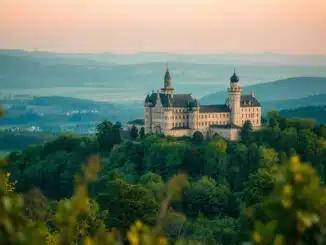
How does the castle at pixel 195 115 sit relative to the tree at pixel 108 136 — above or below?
above

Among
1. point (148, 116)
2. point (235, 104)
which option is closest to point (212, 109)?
point (235, 104)

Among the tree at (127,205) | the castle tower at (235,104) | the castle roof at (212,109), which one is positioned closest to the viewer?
the tree at (127,205)

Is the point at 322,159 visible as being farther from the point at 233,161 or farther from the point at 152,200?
the point at 152,200

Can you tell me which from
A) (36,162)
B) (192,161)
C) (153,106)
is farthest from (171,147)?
(36,162)

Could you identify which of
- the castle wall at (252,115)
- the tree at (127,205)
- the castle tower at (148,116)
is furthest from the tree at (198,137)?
the tree at (127,205)

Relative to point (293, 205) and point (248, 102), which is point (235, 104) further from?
point (293, 205)

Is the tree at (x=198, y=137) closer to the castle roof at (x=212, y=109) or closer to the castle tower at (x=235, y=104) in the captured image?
the castle roof at (x=212, y=109)
